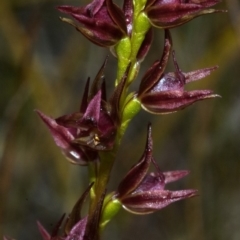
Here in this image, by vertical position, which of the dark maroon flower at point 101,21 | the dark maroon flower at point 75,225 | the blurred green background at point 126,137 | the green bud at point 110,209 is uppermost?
the dark maroon flower at point 101,21

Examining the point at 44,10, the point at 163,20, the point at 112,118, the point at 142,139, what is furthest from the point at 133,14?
the point at 44,10

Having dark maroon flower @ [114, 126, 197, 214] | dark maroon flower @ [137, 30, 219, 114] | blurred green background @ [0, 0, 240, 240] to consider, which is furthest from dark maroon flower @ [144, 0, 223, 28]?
blurred green background @ [0, 0, 240, 240]

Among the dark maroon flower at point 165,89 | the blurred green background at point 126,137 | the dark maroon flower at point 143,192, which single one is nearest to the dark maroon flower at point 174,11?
the dark maroon flower at point 165,89

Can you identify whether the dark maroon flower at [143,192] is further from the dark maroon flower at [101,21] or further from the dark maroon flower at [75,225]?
the dark maroon flower at [101,21]

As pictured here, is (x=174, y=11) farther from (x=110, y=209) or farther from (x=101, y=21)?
(x=110, y=209)

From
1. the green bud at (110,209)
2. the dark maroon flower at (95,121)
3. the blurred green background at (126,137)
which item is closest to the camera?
the dark maroon flower at (95,121)

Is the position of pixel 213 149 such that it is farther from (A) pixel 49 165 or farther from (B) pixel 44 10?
(B) pixel 44 10
